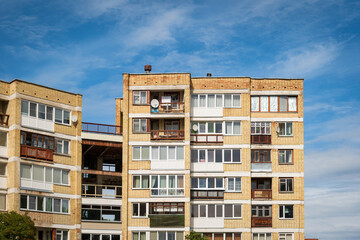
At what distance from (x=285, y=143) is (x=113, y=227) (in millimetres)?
20266

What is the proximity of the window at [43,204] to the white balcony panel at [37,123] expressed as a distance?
22.6 ft

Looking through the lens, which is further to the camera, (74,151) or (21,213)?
(74,151)

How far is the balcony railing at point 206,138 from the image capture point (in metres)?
79.9

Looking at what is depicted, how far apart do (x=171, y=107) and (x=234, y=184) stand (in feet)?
34.9

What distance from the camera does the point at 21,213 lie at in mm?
69938

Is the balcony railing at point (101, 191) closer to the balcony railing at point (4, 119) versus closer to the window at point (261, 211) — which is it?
the balcony railing at point (4, 119)

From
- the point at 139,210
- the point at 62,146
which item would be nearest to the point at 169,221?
the point at 139,210

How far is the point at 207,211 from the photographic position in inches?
3093

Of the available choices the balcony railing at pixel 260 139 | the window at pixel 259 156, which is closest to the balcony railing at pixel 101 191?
the window at pixel 259 156

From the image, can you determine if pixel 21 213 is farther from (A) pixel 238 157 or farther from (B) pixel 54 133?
(A) pixel 238 157

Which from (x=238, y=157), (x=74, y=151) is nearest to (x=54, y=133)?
(x=74, y=151)

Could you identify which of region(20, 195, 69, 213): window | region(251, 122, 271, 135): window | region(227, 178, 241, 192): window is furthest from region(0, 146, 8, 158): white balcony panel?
region(251, 122, 271, 135): window

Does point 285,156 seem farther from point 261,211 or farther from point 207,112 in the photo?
point 207,112

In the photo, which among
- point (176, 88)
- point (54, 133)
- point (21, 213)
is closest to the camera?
point (21, 213)
